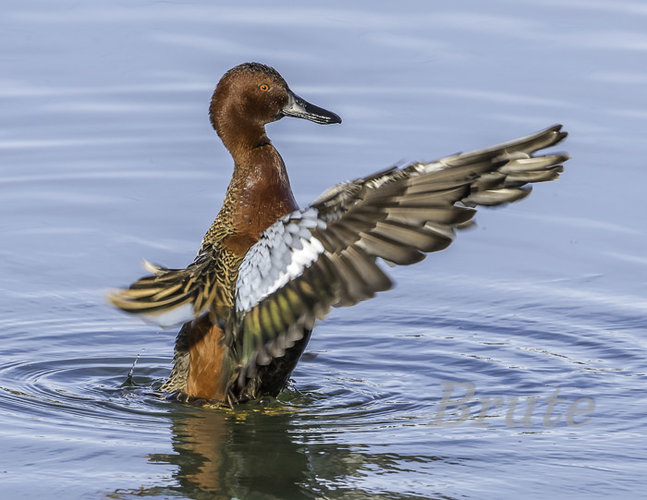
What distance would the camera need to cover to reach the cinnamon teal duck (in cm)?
590

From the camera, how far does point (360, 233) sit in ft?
19.6

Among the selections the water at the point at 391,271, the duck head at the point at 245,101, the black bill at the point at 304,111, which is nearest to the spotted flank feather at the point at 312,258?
the water at the point at 391,271

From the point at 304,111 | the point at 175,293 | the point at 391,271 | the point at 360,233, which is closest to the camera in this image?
the point at 360,233

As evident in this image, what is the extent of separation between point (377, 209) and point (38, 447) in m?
2.01

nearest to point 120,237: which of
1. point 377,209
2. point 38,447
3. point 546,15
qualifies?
point 38,447

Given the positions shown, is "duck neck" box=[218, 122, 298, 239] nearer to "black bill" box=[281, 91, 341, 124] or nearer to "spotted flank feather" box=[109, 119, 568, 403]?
"spotted flank feather" box=[109, 119, 568, 403]

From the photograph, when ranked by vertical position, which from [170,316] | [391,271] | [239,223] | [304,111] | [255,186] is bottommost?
[170,316]

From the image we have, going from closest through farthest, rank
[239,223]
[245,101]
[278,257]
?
[278,257] < [239,223] < [245,101]

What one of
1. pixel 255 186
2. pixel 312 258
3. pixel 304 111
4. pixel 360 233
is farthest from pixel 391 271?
pixel 360 233

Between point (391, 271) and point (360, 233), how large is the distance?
10.1ft

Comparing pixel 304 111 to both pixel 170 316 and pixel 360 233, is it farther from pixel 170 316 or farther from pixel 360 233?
pixel 360 233

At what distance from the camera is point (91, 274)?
29.8 ft

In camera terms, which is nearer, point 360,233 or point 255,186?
point 360,233

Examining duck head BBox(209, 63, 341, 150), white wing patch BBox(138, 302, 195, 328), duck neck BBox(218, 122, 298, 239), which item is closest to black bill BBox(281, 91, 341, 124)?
duck head BBox(209, 63, 341, 150)
